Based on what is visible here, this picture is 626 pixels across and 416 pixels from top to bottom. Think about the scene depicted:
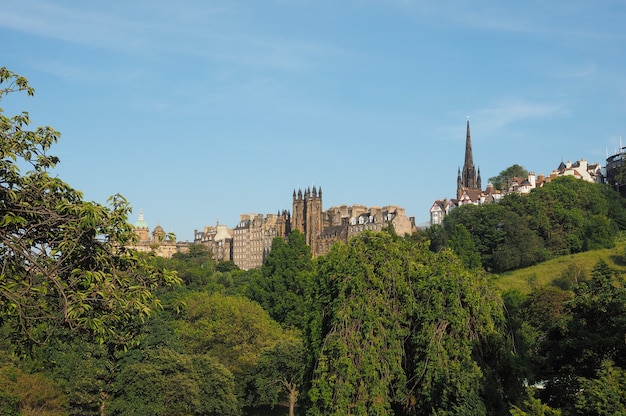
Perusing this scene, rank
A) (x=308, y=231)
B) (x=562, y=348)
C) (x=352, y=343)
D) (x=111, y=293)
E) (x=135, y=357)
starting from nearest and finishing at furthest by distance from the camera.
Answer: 1. (x=111, y=293)
2. (x=562, y=348)
3. (x=352, y=343)
4. (x=135, y=357)
5. (x=308, y=231)

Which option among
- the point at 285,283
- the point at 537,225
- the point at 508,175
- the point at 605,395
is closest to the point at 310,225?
the point at 508,175

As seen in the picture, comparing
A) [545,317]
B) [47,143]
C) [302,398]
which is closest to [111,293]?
[47,143]

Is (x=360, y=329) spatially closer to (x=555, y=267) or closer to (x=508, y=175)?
(x=555, y=267)

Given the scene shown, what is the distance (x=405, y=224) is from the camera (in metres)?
142

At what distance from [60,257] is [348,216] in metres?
145

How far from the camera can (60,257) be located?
13.1 m

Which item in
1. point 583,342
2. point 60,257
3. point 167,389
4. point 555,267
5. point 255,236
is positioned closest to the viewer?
point 60,257

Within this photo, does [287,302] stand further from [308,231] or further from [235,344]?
[308,231]

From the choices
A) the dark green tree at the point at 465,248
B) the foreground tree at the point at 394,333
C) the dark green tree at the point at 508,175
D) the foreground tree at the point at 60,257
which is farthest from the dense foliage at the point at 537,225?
the foreground tree at the point at 60,257

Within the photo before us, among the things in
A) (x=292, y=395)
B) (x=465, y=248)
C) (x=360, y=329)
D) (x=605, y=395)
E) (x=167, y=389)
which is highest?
(x=465, y=248)

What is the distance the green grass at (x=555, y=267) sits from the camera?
276ft

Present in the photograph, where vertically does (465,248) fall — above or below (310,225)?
below

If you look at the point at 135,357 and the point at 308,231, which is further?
the point at 308,231

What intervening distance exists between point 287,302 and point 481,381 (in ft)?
148
